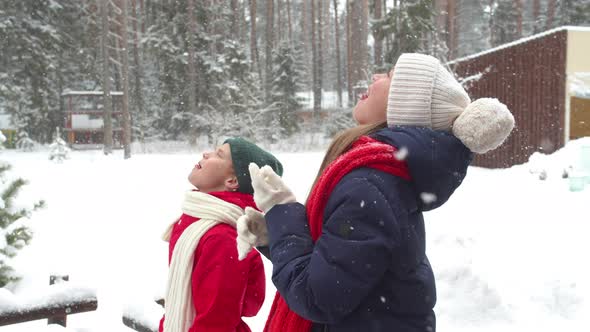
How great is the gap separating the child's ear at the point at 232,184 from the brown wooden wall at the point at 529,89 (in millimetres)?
12956

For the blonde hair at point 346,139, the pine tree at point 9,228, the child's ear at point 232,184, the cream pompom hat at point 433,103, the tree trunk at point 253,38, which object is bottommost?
the pine tree at point 9,228

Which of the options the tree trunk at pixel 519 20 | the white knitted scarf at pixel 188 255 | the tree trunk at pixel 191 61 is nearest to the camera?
the white knitted scarf at pixel 188 255

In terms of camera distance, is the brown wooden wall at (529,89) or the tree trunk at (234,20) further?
the tree trunk at (234,20)

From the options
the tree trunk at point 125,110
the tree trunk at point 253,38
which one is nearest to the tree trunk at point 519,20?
the tree trunk at point 253,38

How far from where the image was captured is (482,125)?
63.4 inches

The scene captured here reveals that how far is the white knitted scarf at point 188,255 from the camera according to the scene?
2244 mm

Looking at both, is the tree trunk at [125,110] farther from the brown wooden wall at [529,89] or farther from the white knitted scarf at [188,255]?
the white knitted scarf at [188,255]

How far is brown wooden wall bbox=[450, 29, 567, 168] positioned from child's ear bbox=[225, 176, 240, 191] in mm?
12956

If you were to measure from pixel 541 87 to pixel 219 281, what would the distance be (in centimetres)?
1409

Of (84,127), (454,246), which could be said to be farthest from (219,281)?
(84,127)

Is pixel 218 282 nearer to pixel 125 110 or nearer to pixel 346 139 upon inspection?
pixel 346 139

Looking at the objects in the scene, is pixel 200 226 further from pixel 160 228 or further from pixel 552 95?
pixel 552 95

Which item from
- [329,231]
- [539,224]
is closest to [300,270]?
[329,231]

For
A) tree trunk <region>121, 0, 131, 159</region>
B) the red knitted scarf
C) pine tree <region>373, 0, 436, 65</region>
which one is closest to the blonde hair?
the red knitted scarf
